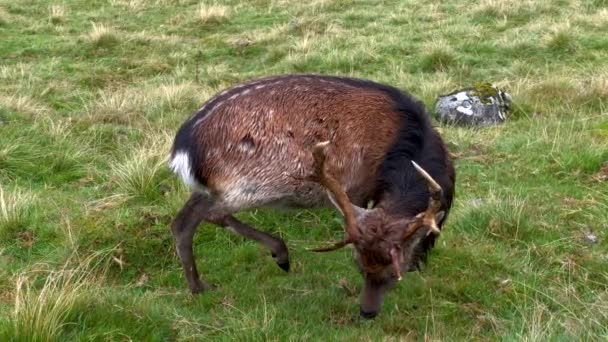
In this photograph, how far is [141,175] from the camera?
648 centimetres

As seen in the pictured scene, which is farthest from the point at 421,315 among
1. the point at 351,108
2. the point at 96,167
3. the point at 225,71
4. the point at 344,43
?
the point at 344,43

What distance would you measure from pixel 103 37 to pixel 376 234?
1003cm

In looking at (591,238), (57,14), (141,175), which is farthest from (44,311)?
(57,14)

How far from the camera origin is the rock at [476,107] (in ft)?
27.4

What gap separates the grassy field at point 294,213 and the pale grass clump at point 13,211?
21mm

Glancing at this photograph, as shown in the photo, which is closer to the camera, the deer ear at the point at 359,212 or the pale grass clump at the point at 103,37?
the deer ear at the point at 359,212

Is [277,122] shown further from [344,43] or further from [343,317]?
[344,43]

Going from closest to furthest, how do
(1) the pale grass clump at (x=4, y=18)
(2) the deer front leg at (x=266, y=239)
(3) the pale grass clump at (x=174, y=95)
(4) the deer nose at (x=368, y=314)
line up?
(4) the deer nose at (x=368, y=314), (2) the deer front leg at (x=266, y=239), (3) the pale grass clump at (x=174, y=95), (1) the pale grass clump at (x=4, y=18)

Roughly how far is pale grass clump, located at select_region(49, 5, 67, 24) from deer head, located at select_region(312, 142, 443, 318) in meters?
12.2

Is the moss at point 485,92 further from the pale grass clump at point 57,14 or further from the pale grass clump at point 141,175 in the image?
the pale grass clump at point 57,14

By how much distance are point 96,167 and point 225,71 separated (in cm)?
454

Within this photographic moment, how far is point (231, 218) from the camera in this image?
5285 mm

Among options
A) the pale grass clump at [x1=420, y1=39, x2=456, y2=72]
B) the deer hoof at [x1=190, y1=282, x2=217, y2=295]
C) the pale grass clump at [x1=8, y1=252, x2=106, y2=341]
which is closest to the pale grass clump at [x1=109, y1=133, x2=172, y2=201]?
the deer hoof at [x1=190, y1=282, x2=217, y2=295]

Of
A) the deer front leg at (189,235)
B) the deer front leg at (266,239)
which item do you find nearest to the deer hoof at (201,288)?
the deer front leg at (189,235)
